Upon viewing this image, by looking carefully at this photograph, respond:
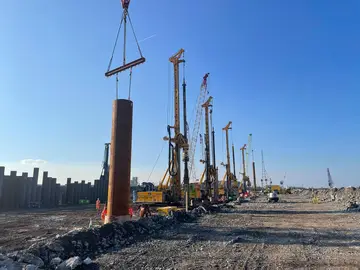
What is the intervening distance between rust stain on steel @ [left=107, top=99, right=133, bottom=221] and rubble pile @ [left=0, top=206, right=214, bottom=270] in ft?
2.81

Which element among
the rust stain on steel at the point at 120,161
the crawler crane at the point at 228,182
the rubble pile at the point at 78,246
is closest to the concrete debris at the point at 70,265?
the rubble pile at the point at 78,246

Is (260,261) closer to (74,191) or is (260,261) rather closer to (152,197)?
(152,197)

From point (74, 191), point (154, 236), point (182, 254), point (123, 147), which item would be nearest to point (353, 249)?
point (182, 254)

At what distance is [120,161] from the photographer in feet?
43.0

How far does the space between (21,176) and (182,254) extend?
28880mm

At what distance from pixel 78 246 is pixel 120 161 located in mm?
4456

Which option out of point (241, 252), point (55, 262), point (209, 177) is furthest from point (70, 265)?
point (209, 177)

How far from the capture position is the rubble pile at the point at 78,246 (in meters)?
6.96

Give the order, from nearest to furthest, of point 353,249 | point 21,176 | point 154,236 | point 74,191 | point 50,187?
1. point 353,249
2. point 154,236
3. point 21,176
4. point 50,187
5. point 74,191

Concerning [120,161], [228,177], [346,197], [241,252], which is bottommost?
[241,252]

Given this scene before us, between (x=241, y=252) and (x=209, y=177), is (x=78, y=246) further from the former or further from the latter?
(x=209, y=177)

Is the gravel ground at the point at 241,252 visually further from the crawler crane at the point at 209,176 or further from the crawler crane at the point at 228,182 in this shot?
the crawler crane at the point at 228,182

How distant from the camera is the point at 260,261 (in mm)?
8312

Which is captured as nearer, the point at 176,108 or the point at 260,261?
the point at 260,261
